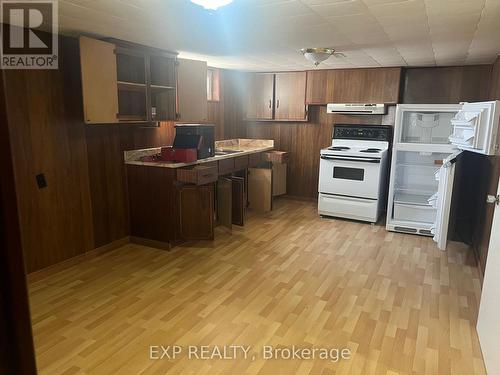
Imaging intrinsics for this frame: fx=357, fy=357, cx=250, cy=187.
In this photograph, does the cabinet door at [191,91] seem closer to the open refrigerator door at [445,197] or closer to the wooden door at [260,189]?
the wooden door at [260,189]

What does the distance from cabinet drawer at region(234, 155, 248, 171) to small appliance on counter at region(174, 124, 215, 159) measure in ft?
1.41

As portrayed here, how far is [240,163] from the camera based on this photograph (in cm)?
464

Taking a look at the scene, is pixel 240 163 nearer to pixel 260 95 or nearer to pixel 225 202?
pixel 225 202

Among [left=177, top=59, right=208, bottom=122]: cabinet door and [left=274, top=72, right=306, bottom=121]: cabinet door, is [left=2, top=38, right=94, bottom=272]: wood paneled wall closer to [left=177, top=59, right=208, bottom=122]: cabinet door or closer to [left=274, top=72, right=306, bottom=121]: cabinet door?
[left=177, top=59, right=208, bottom=122]: cabinet door

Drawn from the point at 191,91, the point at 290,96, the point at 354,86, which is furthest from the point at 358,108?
the point at 191,91

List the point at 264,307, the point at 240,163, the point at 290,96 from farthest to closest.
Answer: the point at 290,96 → the point at 240,163 → the point at 264,307

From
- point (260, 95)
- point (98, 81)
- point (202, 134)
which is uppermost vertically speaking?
point (260, 95)

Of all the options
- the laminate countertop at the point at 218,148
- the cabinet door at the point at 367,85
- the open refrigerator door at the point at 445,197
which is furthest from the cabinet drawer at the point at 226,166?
the open refrigerator door at the point at 445,197

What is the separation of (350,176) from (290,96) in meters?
1.61

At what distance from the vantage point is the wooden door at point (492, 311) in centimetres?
191

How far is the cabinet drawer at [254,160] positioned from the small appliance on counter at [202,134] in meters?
0.85

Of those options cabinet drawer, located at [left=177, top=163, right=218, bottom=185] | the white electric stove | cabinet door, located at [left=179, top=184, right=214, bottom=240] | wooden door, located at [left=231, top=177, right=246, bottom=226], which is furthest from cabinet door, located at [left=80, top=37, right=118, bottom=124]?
the white electric stove

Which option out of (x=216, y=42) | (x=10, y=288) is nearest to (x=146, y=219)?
(x=216, y=42)

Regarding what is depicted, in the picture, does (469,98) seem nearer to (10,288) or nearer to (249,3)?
(249,3)
